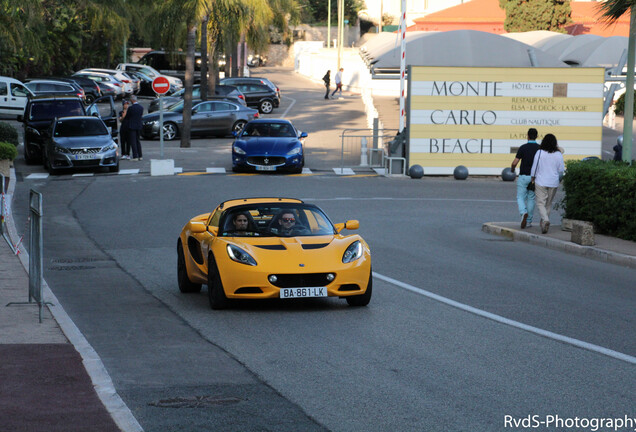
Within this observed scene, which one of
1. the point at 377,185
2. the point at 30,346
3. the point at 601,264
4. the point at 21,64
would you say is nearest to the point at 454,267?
the point at 601,264

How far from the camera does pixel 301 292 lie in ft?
37.0

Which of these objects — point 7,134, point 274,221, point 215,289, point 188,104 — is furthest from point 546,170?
point 188,104

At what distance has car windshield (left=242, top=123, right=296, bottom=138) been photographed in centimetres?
3198

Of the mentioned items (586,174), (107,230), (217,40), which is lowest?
(107,230)

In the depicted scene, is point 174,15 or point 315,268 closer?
point 315,268

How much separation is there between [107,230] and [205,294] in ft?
24.3

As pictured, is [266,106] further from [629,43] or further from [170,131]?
[629,43]

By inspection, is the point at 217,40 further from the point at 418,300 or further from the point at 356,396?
the point at 356,396

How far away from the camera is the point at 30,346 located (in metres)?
9.37

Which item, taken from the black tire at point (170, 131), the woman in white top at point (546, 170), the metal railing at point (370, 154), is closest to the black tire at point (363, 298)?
the woman in white top at point (546, 170)

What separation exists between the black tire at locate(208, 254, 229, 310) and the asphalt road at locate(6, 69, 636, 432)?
0.42ft

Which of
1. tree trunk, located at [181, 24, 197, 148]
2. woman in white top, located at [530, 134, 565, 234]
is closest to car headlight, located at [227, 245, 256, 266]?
woman in white top, located at [530, 134, 565, 234]

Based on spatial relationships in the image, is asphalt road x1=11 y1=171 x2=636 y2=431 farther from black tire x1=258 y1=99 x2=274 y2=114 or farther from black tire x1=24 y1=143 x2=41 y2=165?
black tire x1=258 y1=99 x2=274 y2=114

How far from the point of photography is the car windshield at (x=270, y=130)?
105 feet
